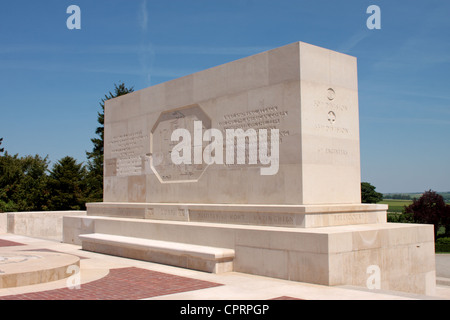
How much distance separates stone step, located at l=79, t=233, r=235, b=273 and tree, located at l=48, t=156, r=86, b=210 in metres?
22.2

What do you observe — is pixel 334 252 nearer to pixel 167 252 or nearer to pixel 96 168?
pixel 167 252

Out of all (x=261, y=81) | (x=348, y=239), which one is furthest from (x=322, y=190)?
(x=261, y=81)

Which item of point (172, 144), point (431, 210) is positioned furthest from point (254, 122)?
point (431, 210)

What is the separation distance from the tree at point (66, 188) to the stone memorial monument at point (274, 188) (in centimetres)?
2249

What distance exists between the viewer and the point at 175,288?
777cm

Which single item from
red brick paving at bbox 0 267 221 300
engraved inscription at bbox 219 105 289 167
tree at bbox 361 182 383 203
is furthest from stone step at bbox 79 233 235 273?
tree at bbox 361 182 383 203

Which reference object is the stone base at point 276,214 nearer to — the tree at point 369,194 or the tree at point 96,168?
the tree at point 96,168

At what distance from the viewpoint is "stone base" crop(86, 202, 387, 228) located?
9117mm

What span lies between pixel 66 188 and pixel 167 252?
27.1 metres

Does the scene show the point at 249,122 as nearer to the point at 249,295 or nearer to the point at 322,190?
the point at 322,190

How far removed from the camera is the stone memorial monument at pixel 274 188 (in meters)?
8.72

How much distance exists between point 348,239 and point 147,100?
877 centimetres

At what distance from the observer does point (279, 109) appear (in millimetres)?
10164

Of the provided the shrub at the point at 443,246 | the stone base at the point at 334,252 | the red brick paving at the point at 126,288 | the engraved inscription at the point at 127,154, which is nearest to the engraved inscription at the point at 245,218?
the stone base at the point at 334,252
